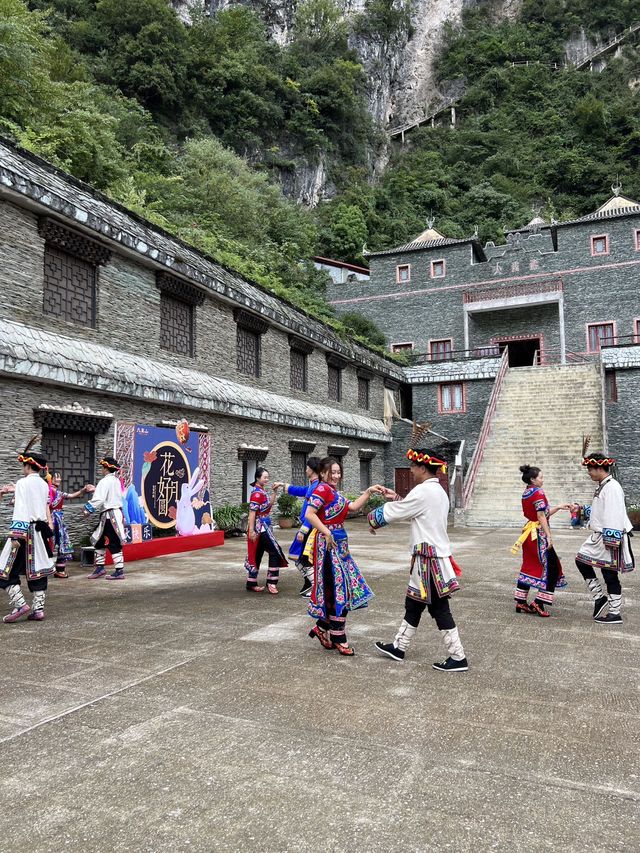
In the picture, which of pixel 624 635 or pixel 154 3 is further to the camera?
pixel 154 3

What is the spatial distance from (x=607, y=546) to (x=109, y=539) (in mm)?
6836

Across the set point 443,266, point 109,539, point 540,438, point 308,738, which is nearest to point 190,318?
point 109,539

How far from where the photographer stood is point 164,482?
12.4 metres

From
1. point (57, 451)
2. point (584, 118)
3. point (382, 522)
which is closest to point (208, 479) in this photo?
point (57, 451)

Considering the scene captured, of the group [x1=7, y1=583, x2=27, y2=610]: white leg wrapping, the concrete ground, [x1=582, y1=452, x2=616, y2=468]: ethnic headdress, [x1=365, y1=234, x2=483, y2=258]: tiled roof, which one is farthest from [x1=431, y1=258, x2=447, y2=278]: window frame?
[x1=7, y1=583, x2=27, y2=610]: white leg wrapping

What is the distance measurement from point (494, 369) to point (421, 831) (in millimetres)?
24674

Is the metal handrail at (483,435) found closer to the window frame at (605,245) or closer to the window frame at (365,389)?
the window frame at (365,389)

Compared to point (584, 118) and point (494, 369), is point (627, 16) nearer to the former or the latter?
point (584, 118)

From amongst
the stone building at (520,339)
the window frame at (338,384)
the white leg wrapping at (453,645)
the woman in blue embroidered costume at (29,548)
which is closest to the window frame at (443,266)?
the stone building at (520,339)

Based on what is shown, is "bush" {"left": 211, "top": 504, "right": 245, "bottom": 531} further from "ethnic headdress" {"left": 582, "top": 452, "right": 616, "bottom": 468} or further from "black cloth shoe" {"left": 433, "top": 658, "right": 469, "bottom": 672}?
"black cloth shoe" {"left": 433, "top": 658, "right": 469, "bottom": 672}

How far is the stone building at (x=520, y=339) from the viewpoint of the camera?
21188 millimetres

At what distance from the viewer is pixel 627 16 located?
76.4 meters

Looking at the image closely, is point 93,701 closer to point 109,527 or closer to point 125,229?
point 109,527

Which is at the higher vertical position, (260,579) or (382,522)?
(382,522)
